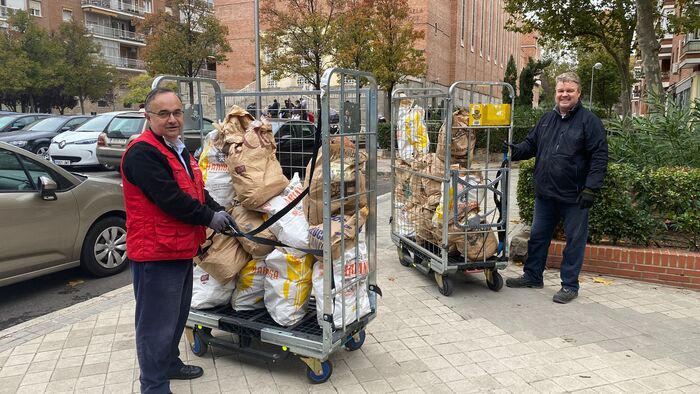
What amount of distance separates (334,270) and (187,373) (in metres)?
1.19

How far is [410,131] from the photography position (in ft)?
17.9

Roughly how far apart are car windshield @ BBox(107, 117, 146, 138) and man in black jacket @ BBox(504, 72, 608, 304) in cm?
938

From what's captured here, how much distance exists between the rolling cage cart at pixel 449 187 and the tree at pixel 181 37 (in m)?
22.8

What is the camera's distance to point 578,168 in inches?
183

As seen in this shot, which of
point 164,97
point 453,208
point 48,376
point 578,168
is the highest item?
point 164,97

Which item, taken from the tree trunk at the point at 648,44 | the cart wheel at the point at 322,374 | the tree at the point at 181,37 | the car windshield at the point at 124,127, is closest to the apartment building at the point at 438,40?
the tree at the point at 181,37

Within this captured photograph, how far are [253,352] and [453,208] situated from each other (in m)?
2.34

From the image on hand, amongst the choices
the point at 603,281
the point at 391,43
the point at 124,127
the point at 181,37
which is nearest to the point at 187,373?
the point at 603,281

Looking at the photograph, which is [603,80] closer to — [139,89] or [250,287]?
[139,89]

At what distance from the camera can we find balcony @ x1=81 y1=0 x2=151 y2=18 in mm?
49594

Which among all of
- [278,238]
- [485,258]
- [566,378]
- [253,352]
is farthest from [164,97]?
[485,258]

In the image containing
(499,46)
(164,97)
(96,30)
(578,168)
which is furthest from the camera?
(499,46)

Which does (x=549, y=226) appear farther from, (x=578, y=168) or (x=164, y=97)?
(x=164, y=97)

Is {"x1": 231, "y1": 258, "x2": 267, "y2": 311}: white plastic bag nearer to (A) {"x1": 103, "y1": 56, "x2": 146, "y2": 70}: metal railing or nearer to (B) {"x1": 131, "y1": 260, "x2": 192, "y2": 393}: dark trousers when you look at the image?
(B) {"x1": 131, "y1": 260, "x2": 192, "y2": 393}: dark trousers
